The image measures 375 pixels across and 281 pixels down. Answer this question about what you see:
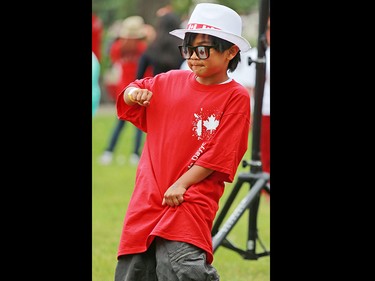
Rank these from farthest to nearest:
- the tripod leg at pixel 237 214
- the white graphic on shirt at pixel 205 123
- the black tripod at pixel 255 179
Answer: the black tripod at pixel 255 179, the tripod leg at pixel 237 214, the white graphic on shirt at pixel 205 123

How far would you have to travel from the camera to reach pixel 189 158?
4359 millimetres

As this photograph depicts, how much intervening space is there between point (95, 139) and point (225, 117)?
10.8 m

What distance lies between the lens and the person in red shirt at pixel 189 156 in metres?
4.27

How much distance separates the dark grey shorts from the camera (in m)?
4.20

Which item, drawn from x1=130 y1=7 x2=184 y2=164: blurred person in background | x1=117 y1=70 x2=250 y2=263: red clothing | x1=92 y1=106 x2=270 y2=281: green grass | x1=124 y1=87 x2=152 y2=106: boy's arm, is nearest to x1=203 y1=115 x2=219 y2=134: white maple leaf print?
x1=117 y1=70 x2=250 y2=263: red clothing

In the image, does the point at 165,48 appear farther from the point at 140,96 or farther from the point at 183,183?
the point at 183,183

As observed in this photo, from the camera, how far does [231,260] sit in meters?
6.37

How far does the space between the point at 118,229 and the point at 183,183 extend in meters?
3.15

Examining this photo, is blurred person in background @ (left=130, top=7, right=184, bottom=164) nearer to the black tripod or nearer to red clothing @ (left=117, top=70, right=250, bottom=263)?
the black tripod

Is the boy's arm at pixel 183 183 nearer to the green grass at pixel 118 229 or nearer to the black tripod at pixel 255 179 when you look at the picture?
the black tripod at pixel 255 179

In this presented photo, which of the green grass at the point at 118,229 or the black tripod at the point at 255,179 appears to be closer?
the black tripod at the point at 255,179

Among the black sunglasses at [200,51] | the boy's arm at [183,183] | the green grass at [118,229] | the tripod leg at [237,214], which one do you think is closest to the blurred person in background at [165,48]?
the green grass at [118,229]
